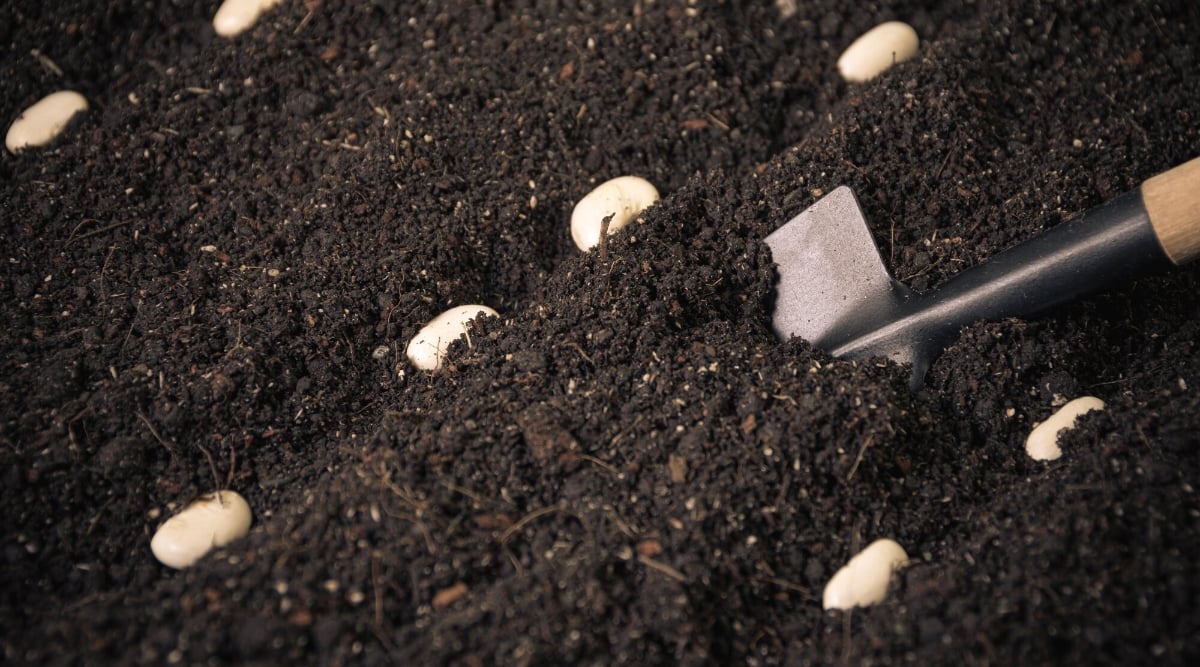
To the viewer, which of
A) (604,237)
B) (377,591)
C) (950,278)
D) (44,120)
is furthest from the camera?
(44,120)

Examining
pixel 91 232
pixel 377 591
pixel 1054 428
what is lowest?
pixel 1054 428

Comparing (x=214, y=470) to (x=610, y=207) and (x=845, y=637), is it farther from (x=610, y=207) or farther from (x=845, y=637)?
(x=845, y=637)

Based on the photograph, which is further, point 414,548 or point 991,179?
point 991,179

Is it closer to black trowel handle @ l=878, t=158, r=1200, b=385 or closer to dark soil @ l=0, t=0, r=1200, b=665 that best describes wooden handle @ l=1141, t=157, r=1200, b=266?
black trowel handle @ l=878, t=158, r=1200, b=385

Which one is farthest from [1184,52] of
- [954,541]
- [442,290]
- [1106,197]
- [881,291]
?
[442,290]

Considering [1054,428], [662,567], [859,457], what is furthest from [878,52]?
[662,567]

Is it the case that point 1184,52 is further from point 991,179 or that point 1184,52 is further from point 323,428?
point 323,428

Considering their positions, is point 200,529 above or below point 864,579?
above
